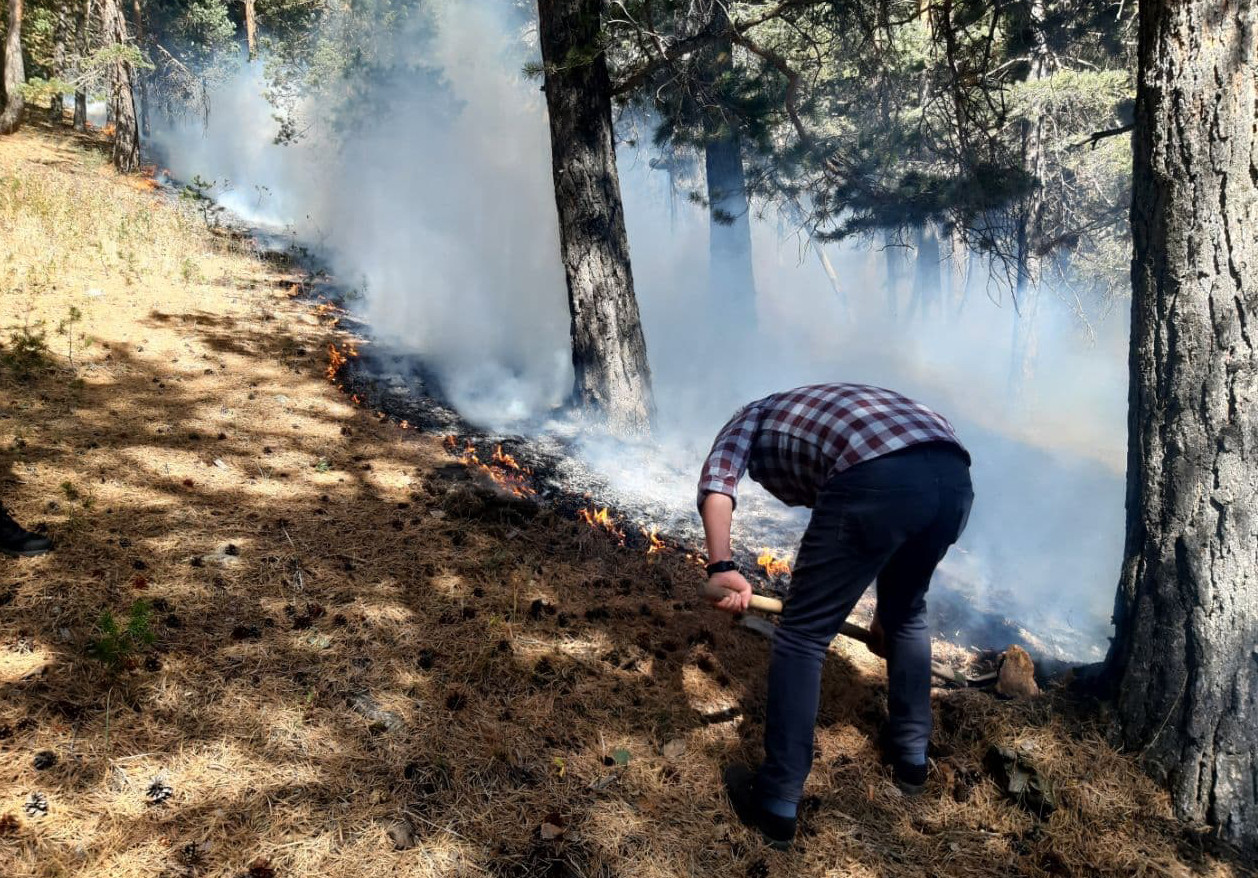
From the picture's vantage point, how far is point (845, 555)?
7.87 feet

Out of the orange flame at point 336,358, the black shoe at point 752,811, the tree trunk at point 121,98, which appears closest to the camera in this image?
the black shoe at point 752,811

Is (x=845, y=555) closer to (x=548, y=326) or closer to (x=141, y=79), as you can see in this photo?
(x=548, y=326)

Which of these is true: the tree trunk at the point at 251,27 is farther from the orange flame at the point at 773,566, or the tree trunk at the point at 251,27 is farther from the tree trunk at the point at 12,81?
the orange flame at the point at 773,566

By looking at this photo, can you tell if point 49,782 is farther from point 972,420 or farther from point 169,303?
point 972,420

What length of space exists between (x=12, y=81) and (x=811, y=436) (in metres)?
A: 17.3

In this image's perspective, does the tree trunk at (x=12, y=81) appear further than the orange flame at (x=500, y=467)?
Yes

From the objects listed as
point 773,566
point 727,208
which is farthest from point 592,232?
point 727,208

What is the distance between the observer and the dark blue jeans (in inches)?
92.8

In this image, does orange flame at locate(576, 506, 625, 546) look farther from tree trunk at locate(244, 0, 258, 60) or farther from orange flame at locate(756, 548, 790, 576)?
tree trunk at locate(244, 0, 258, 60)

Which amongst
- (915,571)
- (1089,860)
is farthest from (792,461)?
(1089,860)

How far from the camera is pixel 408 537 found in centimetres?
402

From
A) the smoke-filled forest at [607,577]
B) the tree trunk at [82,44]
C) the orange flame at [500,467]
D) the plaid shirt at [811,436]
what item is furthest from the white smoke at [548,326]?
the plaid shirt at [811,436]

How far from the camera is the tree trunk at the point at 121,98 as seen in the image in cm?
1252

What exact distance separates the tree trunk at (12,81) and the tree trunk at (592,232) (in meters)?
12.3
